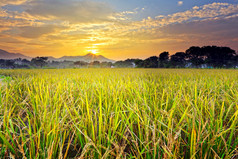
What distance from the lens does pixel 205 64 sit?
43.0 m

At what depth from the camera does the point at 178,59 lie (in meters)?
48.3

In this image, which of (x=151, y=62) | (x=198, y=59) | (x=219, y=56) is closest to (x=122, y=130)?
(x=151, y=62)

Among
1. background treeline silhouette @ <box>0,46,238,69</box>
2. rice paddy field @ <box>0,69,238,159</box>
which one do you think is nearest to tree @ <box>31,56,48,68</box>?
background treeline silhouette @ <box>0,46,238,69</box>

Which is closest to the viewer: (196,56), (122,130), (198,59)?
(122,130)

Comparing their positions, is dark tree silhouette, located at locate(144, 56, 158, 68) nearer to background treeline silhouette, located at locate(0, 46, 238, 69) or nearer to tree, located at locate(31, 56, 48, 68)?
→ background treeline silhouette, located at locate(0, 46, 238, 69)

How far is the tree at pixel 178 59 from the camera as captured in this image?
44.7 meters

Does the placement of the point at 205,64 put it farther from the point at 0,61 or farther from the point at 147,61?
the point at 0,61

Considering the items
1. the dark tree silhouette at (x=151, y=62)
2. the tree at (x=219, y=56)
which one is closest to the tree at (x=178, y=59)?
the dark tree silhouette at (x=151, y=62)

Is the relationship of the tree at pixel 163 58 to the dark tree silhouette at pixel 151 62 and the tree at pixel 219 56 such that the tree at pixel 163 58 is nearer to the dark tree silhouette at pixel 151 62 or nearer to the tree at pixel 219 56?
the dark tree silhouette at pixel 151 62

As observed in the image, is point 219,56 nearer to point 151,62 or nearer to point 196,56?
point 196,56

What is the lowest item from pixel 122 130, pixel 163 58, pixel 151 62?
pixel 122 130

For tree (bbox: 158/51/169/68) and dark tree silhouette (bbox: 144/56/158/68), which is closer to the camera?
dark tree silhouette (bbox: 144/56/158/68)

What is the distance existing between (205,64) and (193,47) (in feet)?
28.0

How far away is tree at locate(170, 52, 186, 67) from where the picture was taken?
146 feet
